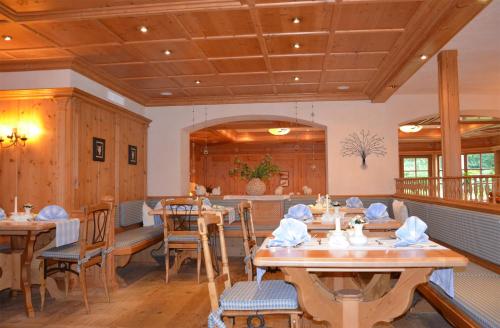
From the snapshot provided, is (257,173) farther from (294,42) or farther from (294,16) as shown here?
(294,16)

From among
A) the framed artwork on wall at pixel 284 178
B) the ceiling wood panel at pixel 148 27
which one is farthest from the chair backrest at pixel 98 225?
the framed artwork on wall at pixel 284 178

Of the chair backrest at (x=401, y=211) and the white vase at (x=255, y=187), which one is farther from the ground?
the white vase at (x=255, y=187)

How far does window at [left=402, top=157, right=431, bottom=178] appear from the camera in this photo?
16.3m

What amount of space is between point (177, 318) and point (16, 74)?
14.0ft

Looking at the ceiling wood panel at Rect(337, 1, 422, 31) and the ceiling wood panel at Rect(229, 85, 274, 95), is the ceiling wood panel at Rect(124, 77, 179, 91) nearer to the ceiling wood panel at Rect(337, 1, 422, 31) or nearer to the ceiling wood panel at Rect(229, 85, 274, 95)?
the ceiling wood panel at Rect(229, 85, 274, 95)

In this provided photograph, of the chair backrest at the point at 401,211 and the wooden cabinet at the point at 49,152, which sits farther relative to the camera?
the wooden cabinet at the point at 49,152

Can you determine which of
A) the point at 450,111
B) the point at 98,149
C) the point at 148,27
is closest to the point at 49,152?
the point at 98,149

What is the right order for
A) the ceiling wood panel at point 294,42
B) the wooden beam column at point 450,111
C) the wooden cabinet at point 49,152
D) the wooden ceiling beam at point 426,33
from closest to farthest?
the wooden ceiling beam at point 426,33 < the ceiling wood panel at point 294,42 < the wooden cabinet at point 49,152 < the wooden beam column at point 450,111

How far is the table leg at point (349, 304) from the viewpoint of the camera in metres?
2.25

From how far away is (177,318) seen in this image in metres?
3.92

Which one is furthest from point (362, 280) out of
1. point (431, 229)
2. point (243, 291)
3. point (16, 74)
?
point (16, 74)

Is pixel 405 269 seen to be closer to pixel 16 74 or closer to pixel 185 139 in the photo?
pixel 16 74

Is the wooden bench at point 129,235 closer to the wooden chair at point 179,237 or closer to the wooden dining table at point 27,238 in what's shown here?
the wooden chair at point 179,237

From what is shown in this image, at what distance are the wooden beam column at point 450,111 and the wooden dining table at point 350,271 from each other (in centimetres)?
385
